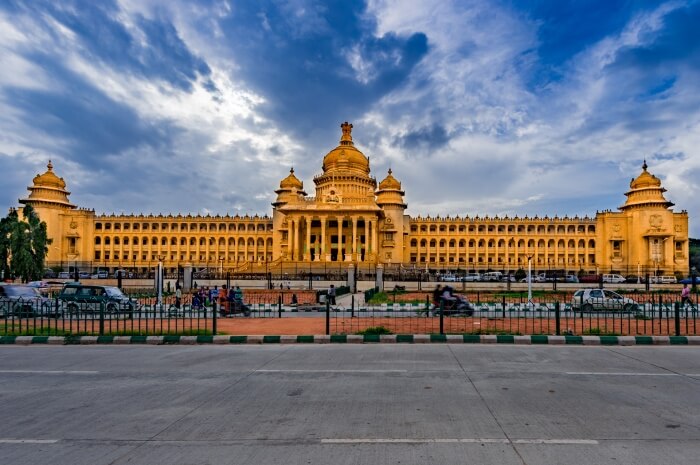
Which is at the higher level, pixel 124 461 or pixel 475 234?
pixel 475 234

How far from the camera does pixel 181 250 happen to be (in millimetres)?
86625

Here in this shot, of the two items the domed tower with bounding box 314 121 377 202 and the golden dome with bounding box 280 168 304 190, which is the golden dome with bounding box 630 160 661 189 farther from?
the golden dome with bounding box 280 168 304 190

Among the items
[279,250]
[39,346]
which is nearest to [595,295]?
[39,346]

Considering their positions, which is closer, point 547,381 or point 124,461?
point 124,461

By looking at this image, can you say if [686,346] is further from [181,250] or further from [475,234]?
[181,250]

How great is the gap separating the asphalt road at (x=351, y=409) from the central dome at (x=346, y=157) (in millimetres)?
71221

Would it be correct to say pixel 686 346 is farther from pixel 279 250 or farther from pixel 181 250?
pixel 181 250

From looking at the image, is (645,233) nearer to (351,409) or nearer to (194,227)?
(194,227)

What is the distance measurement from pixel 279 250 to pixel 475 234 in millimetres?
33544

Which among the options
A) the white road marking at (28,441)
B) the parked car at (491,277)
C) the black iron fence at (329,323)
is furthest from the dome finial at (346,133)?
A: the white road marking at (28,441)

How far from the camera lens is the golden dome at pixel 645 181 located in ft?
251

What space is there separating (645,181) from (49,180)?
93005 millimetres

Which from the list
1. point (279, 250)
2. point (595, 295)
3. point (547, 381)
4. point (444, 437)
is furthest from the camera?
point (279, 250)

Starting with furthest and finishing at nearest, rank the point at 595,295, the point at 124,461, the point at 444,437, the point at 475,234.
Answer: the point at 475,234 → the point at 595,295 → the point at 444,437 → the point at 124,461
